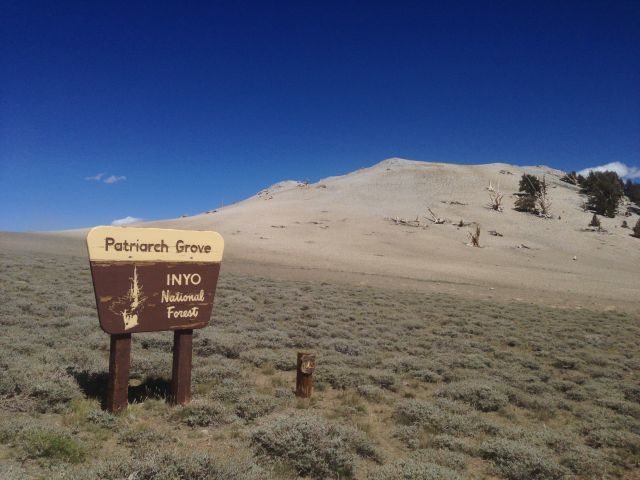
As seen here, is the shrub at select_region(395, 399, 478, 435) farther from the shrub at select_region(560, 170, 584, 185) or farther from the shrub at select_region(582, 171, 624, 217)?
the shrub at select_region(560, 170, 584, 185)

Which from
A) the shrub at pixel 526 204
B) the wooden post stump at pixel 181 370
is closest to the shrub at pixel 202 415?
the wooden post stump at pixel 181 370

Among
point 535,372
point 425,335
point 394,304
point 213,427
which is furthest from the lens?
point 394,304

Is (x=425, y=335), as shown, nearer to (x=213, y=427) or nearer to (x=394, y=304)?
(x=394, y=304)

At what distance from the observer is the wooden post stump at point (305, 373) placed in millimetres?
7211

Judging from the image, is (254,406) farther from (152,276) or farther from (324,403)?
(152,276)

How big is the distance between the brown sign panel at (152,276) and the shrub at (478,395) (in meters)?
4.54

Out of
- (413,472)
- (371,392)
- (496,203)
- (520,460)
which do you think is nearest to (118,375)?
(413,472)

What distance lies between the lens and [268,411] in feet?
21.6

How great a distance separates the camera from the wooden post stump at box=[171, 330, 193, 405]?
21.4ft

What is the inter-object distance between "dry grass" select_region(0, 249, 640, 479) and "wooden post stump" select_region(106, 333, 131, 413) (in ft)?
0.64

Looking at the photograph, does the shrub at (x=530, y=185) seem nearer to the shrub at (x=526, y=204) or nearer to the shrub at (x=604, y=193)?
the shrub at (x=526, y=204)

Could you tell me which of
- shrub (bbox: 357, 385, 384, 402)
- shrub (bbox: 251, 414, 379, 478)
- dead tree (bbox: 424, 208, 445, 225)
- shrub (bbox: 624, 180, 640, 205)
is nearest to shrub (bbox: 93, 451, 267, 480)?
shrub (bbox: 251, 414, 379, 478)

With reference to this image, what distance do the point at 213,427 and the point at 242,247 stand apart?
37.0m

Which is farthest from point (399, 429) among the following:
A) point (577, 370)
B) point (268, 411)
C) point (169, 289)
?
point (577, 370)
